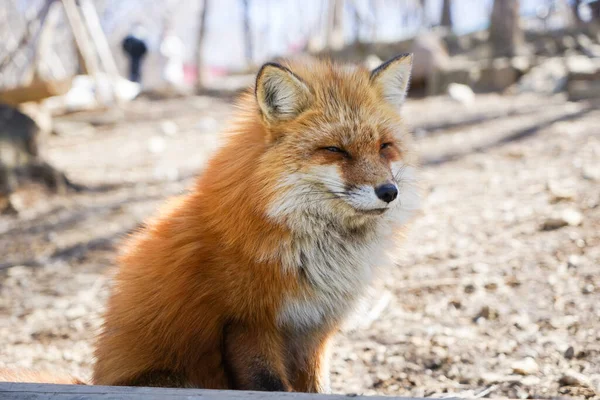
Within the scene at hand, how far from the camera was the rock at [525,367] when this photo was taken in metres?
2.71

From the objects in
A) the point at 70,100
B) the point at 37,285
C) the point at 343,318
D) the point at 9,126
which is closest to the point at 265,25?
the point at 70,100

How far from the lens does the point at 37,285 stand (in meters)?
4.61

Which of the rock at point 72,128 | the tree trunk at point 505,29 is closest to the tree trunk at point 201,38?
the rock at point 72,128

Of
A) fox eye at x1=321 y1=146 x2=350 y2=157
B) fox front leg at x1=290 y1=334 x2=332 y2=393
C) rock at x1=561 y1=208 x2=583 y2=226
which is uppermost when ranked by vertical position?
fox eye at x1=321 y1=146 x2=350 y2=157

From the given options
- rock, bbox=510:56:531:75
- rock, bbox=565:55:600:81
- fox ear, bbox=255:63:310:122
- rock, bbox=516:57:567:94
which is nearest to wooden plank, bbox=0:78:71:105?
fox ear, bbox=255:63:310:122

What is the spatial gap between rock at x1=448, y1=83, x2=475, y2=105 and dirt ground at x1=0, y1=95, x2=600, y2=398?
2003mm

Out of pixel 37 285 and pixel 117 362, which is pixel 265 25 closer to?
pixel 37 285

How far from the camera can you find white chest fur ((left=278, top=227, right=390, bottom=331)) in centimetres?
231

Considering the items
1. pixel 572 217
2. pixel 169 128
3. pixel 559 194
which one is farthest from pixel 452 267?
pixel 169 128

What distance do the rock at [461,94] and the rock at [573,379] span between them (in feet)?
28.3

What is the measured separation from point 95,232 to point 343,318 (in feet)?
13.0

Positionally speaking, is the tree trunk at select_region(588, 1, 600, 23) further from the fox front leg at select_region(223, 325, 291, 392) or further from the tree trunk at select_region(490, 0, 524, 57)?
the fox front leg at select_region(223, 325, 291, 392)

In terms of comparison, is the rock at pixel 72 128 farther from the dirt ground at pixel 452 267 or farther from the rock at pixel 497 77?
the rock at pixel 497 77

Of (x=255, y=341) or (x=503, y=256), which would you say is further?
(x=503, y=256)
